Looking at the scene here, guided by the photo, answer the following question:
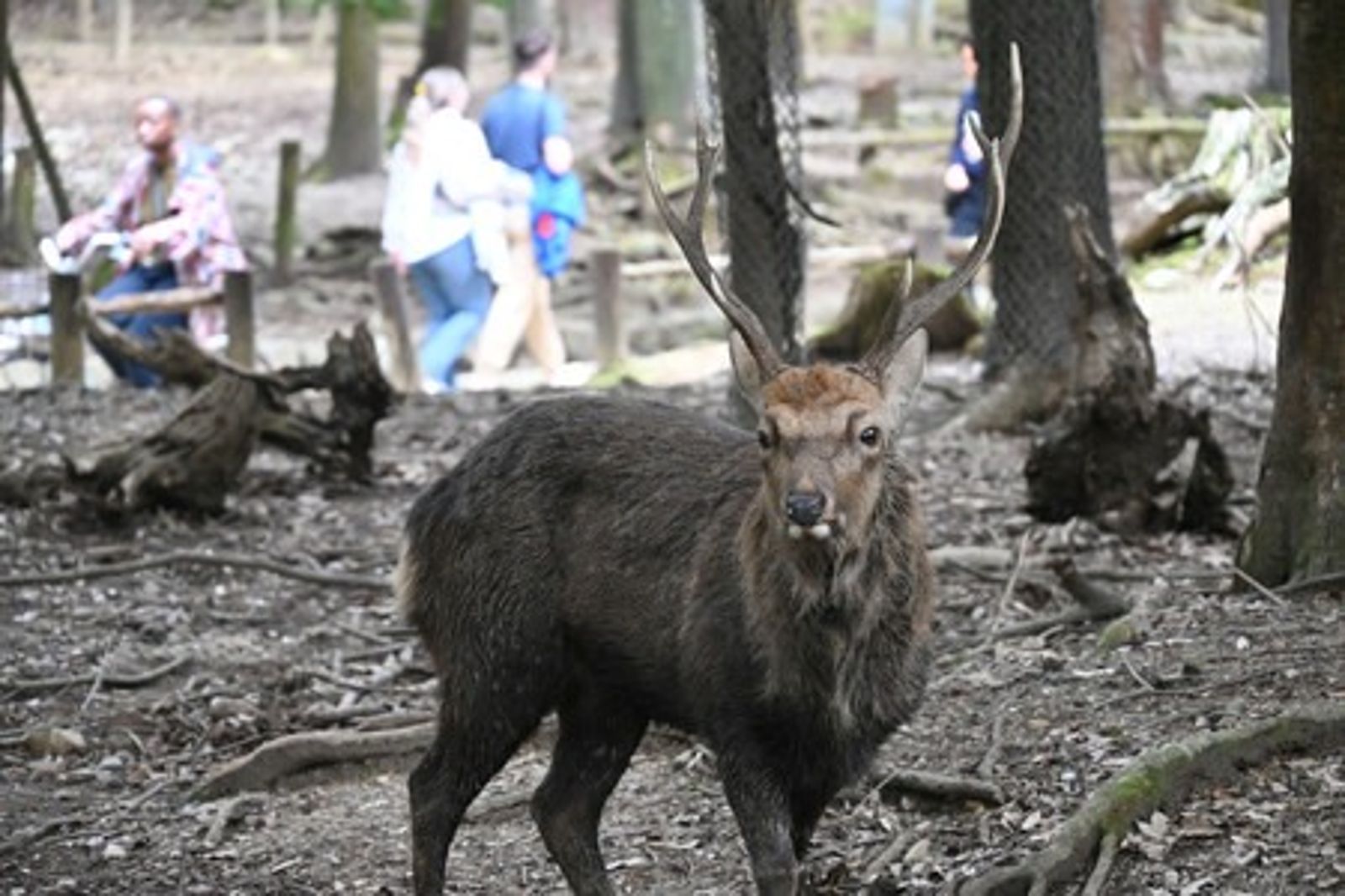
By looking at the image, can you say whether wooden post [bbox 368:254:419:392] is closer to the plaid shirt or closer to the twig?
the plaid shirt

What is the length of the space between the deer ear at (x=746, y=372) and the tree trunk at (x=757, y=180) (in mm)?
4437

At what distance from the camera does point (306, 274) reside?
79.6ft

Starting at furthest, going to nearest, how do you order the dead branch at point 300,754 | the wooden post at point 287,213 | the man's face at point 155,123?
the wooden post at point 287,213 → the man's face at point 155,123 → the dead branch at point 300,754

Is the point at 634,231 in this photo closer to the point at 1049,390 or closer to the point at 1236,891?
the point at 1049,390

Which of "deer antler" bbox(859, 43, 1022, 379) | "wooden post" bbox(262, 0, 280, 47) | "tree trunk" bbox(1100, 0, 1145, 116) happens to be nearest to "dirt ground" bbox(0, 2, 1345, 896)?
"deer antler" bbox(859, 43, 1022, 379)

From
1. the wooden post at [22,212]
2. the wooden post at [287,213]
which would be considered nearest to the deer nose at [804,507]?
the wooden post at [287,213]

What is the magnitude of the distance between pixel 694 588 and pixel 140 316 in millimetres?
9380

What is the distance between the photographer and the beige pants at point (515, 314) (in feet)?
57.7

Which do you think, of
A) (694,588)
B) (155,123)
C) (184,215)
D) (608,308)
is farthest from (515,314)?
(694,588)

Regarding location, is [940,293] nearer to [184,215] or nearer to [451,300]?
[184,215]

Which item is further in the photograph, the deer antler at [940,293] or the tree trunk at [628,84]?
the tree trunk at [628,84]

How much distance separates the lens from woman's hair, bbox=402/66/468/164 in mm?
16375

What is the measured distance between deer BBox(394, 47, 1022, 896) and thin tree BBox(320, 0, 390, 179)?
20.7 m

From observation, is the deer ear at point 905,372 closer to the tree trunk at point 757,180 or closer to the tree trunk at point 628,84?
the tree trunk at point 757,180
